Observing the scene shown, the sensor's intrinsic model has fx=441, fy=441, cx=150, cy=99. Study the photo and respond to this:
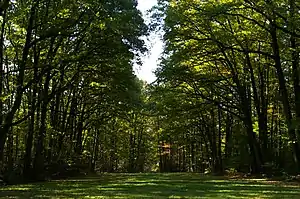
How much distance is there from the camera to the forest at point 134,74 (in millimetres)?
20609

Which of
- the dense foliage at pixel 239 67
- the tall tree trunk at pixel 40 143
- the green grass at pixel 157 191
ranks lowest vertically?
the green grass at pixel 157 191

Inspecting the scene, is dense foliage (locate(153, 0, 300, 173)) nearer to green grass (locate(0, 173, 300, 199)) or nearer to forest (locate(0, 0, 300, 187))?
forest (locate(0, 0, 300, 187))

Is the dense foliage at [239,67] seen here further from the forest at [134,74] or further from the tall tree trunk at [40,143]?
the tall tree trunk at [40,143]

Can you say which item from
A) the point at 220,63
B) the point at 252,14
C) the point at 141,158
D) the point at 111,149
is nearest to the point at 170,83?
the point at 220,63

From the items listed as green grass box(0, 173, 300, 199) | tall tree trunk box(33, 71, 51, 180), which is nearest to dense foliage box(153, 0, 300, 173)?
green grass box(0, 173, 300, 199)

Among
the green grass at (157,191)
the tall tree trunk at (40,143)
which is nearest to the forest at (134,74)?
the tall tree trunk at (40,143)

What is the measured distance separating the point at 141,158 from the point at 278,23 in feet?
182

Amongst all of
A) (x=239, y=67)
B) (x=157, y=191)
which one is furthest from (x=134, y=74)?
(x=157, y=191)

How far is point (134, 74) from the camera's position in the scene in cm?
3144

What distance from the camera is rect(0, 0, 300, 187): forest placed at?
20609 millimetres

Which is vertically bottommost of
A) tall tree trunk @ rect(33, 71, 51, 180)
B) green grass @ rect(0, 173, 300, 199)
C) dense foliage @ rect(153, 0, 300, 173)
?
green grass @ rect(0, 173, 300, 199)

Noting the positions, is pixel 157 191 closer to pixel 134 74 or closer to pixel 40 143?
pixel 40 143

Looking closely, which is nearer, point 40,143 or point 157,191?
point 157,191

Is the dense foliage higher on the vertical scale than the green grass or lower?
higher
